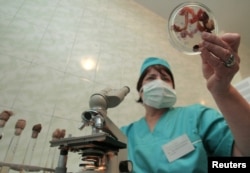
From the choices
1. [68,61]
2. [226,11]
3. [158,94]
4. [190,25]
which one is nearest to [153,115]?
[158,94]

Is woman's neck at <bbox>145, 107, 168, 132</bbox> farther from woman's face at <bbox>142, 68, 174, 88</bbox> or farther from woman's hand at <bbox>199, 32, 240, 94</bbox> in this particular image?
woman's hand at <bbox>199, 32, 240, 94</bbox>

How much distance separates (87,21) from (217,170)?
1182mm

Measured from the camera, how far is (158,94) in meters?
0.92

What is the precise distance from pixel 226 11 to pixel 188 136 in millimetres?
1486

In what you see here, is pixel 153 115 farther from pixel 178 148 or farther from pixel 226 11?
pixel 226 11

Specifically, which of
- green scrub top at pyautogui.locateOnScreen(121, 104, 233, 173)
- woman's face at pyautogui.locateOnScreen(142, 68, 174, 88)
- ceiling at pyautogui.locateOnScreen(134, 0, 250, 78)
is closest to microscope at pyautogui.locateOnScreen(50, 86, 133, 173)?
green scrub top at pyautogui.locateOnScreen(121, 104, 233, 173)

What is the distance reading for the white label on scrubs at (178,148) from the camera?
2.29 ft

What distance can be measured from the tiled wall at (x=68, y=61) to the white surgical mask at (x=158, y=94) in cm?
33

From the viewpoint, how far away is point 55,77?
111 centimetres

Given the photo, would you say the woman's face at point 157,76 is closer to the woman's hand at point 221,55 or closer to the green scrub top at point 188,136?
the green scrub top at point 188,136

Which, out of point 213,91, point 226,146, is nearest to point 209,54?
point 213,91

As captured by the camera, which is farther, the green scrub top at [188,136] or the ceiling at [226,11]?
the ceiling at [226,11]

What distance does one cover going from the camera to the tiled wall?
968 millimetres

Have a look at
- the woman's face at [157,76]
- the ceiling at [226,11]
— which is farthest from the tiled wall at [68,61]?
the woman's face at [157,76]
